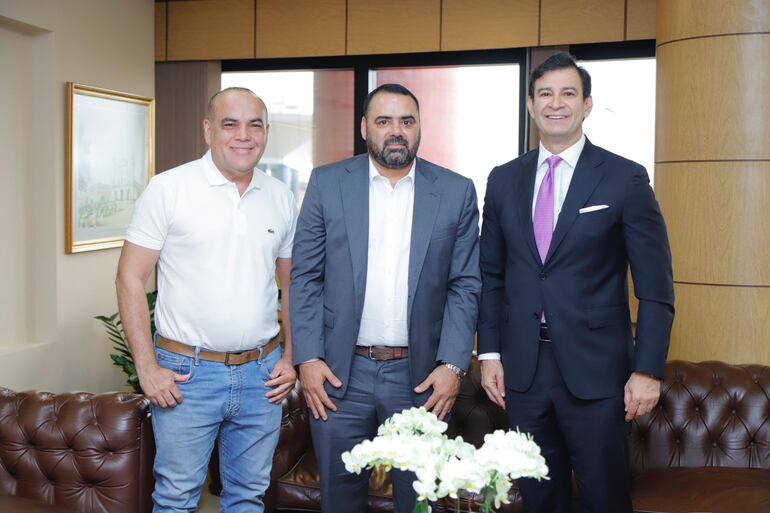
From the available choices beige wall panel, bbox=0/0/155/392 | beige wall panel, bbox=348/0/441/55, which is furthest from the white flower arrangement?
beige wall panel, bbox=348/0/441/55

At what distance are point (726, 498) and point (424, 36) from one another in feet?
12.8

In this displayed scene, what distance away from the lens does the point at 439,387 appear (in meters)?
2.79

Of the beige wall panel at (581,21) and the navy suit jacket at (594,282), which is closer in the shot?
the navy suit jacket at (594,282)

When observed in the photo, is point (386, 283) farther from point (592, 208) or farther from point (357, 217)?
point (592, 208)

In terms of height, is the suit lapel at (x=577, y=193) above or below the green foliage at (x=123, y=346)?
above

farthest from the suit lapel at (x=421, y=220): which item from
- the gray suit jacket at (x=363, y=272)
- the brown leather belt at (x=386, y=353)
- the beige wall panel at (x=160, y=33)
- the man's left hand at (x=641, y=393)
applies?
the beige wall panel at (x=160, y=33)

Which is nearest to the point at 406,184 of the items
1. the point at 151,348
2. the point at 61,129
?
the point at 151,348

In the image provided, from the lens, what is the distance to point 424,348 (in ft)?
9.13

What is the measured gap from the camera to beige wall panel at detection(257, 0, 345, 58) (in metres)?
6.33

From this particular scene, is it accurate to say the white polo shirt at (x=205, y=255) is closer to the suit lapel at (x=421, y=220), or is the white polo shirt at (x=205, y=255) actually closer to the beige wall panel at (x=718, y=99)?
the suit lapel at (x=421, y=220)

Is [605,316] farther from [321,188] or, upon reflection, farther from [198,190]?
[198,190]

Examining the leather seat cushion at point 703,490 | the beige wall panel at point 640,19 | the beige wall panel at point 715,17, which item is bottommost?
the leather seat cushion at point 703,490

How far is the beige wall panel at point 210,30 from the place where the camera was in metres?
6.55

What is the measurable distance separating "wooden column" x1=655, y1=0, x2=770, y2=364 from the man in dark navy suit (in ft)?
6.04
